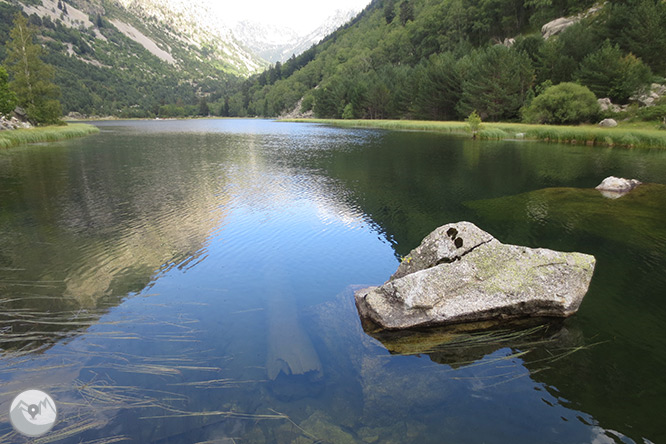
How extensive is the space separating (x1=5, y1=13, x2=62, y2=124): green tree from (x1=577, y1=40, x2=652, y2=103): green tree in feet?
385

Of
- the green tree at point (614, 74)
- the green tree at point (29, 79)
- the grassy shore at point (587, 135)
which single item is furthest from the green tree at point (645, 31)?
the green tree at point (29, 79)

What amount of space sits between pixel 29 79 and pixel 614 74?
412ft

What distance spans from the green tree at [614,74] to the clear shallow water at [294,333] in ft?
236

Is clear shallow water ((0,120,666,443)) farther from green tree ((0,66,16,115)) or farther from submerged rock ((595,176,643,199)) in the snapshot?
green tree ((0,66,16,115))

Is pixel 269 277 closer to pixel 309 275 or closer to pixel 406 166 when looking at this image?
pixel 309 275

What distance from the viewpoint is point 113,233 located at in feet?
54.6

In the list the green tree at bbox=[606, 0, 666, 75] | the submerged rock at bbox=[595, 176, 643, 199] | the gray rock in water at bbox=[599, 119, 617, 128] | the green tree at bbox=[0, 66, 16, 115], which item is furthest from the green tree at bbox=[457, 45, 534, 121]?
the green tree at bbox=[0, 66, 16, 115]

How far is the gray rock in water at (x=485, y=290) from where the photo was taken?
9.48 m

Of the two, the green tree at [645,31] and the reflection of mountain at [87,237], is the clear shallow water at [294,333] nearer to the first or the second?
the reflection of mountain at [87,237]

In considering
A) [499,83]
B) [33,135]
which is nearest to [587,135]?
[499,83]

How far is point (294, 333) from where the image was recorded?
9.48 metres

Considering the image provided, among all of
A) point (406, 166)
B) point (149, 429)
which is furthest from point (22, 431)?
point (406, 166)

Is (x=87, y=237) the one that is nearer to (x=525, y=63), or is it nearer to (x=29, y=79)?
(x=29, y=79)

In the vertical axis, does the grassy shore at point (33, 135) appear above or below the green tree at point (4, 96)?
below
